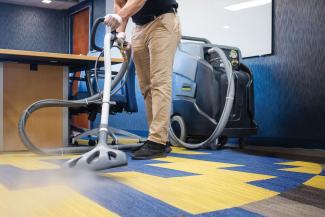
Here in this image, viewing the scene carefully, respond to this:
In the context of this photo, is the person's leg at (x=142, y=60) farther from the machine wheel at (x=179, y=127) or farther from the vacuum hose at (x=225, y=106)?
the machine wheel at (x=179, y=127)

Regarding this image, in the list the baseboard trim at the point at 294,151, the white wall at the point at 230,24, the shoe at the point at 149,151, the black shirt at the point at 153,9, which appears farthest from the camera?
the white wall at the point at 230,24

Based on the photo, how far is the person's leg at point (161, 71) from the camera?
215 centimetres

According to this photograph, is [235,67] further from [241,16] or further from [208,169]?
[208,169]

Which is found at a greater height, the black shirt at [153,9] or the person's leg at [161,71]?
the black shirt at [153,9]

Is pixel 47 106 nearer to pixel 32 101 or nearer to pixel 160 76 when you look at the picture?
pixel 32 101

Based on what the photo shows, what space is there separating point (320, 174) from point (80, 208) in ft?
3.73

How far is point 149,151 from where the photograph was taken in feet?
6.96

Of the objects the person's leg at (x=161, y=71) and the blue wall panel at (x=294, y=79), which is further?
the blue wall panel at (x=294, y=79)

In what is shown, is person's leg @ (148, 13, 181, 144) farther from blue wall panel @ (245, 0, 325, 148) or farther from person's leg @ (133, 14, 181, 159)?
blue wall panel @ (245, 0, 325, 148)

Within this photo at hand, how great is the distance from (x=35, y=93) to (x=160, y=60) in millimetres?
1145

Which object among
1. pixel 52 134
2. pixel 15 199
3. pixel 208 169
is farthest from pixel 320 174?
pixel 52 134

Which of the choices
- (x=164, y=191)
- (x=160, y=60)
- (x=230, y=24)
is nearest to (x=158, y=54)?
(x=160, y=60)

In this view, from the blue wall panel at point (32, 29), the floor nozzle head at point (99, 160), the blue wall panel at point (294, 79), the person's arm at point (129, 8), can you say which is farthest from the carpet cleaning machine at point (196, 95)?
the blue wall panel at point (32, 29)

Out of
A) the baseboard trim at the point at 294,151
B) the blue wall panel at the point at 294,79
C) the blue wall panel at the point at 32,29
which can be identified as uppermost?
the blue wall panel at the point at 32,29
